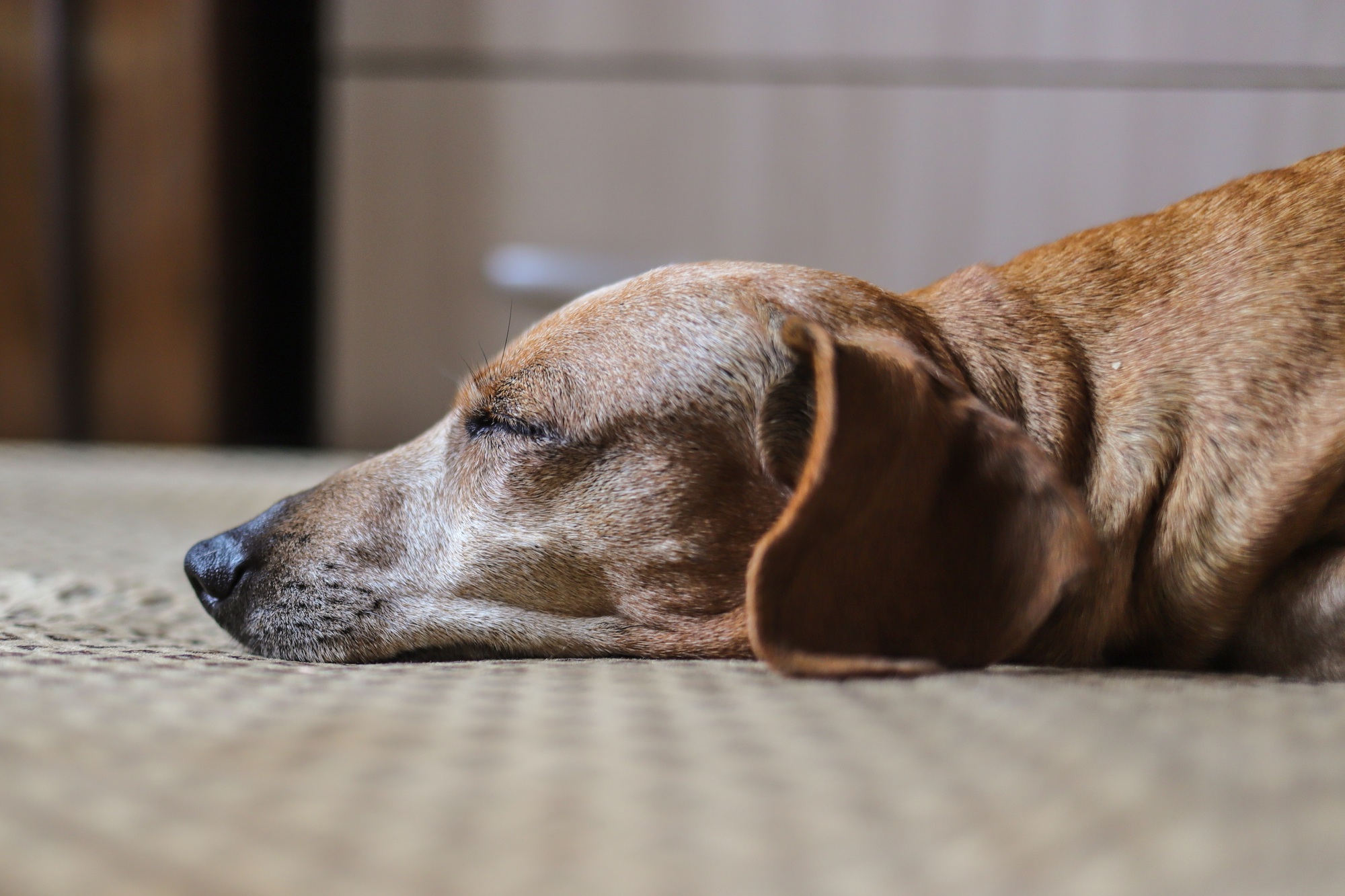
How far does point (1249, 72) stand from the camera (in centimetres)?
275

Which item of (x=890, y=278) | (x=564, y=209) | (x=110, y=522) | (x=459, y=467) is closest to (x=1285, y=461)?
(x=459, y=467)

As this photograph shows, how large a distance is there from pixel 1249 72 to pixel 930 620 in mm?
2624

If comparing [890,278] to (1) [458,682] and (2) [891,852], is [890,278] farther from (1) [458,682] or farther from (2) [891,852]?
(2) [891,852]

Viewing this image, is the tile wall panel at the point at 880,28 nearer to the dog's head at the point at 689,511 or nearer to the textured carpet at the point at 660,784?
the dog's head at the point at 689,511

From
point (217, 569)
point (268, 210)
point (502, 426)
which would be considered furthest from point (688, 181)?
point (217, 569)

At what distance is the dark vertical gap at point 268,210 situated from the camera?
3141 mm

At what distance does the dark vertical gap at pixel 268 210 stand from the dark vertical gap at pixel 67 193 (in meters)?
0.39

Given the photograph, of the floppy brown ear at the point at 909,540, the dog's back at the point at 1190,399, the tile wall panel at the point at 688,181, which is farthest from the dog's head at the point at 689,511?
the tile wall panel at the point at 688,181

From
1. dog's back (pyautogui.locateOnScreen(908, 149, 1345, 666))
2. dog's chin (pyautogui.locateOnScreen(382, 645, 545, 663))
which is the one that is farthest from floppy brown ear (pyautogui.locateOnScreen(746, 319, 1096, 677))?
dog's chin (pyautogui.locateOnScreen(382, 645, 545, 663))

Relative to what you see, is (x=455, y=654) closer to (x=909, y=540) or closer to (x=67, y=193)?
(x=909, y=540)

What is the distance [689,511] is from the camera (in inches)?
35.7

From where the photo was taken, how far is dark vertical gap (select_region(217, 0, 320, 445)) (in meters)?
3.14

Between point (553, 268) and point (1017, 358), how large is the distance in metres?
2.30

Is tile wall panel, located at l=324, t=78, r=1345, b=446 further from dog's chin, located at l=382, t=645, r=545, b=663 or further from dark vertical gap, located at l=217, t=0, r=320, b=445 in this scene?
dog's chin, located at l=382, t=645, r=545, b=663
